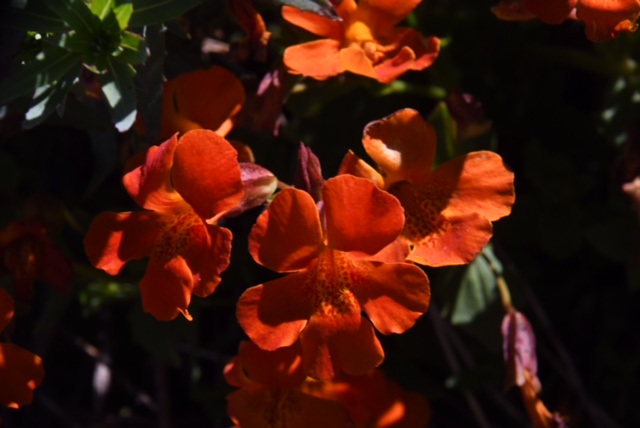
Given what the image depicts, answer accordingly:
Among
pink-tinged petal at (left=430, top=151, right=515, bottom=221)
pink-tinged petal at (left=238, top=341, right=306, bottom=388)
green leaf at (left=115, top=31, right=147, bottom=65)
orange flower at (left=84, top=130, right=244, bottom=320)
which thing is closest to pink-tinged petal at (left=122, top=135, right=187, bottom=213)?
orange flower at (left=84, top=130, right=244, bottom=320)

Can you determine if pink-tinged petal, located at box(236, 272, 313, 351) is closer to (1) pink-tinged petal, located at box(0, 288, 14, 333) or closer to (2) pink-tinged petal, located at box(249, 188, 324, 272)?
(2) pink-tinged petal, located at box(249, 188, 324, 272)

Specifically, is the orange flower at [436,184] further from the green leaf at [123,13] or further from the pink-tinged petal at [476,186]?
the green leaf at [123,13]

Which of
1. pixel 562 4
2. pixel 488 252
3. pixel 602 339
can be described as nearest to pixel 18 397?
pixel 488 252

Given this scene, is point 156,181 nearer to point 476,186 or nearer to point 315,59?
point 315,59

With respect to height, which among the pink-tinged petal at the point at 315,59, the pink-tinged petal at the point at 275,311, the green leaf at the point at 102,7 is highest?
the green leaf at the point at 102,7

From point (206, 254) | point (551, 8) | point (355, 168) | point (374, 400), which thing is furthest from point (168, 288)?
point (551, 8)

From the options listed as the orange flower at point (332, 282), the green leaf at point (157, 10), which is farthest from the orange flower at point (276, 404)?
the green leaf at point (157, 10)
